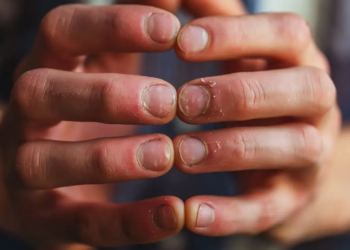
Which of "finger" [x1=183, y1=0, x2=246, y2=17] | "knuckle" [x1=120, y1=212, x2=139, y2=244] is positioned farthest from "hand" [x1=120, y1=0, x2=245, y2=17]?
"knuckle" [x1=120, y1=212, x2=139, y2=244]

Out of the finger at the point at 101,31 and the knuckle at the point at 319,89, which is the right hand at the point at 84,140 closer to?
the finger at the point at 101,31

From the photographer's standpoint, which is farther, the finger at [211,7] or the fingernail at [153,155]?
the finger at [211,7]

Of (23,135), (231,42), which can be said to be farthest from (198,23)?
(23,135)

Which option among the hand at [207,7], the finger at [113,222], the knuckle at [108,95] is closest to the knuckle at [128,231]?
the finger at [113,222]

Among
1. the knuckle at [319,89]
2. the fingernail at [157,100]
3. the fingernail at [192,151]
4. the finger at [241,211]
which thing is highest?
the fingernail at [157,100]

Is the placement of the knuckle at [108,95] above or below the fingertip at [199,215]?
above

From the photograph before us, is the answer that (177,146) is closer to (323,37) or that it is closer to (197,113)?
(197,113)

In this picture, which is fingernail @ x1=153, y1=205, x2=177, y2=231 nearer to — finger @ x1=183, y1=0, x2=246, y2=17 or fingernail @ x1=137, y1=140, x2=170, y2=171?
fingernail @ x1=137, y1=140, x2=170, y2=171
